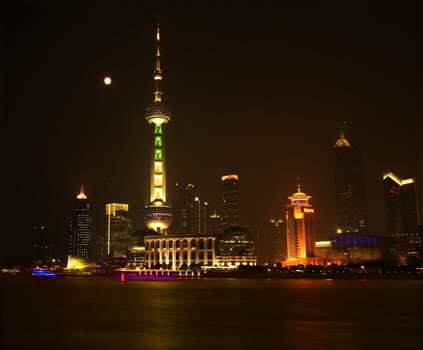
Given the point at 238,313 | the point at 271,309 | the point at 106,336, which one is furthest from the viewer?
the point at 271,309

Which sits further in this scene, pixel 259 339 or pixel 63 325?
pixel 63 325

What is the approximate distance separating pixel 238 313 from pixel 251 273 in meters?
122

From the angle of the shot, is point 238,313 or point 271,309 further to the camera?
point 271,309

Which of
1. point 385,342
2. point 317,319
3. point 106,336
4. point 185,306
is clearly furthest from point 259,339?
point 185,306

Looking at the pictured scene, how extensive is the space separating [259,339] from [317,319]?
33.9ft

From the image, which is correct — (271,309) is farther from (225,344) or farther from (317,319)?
(225,344)

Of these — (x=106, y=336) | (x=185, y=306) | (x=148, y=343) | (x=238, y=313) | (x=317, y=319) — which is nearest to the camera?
(x=148, y=343)

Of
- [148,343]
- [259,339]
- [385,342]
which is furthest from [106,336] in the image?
[385,342]

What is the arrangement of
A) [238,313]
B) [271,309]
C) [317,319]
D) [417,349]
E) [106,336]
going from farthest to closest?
[271,309], [238,313], [317,319], [106,336], [417,349]

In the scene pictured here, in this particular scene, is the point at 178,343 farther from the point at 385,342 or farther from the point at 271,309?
the point at 271,309

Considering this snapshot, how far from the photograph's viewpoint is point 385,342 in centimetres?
2573

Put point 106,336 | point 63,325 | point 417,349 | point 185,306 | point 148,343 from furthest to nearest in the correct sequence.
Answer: point 185,306 → point 63,325 → point 106,336 → point 148,343 → point 417,349

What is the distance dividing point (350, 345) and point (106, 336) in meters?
12.5

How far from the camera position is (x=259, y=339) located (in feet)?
86.3
